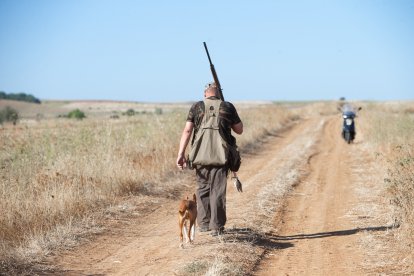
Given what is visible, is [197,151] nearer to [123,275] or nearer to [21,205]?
[123,275]

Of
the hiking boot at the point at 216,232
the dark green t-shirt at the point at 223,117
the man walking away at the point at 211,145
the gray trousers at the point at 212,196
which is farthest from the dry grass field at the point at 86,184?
the dark green t-shirt at the point at 223,117

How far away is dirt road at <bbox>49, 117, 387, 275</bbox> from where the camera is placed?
7117 millimetres

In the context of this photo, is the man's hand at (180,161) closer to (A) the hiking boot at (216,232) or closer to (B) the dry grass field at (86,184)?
(A) the hiking boot at (216,232)

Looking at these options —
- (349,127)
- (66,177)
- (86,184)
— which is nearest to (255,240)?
(86,184)

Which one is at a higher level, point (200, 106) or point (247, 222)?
point (200, 106)

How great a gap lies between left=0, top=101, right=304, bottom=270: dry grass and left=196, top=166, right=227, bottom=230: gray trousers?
196cm

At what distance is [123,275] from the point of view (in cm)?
686

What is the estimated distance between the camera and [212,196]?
8203mm

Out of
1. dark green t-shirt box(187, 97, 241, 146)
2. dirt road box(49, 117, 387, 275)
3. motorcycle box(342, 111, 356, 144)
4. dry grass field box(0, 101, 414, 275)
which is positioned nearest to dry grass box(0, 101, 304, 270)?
dry grass field box(0, 101, 414, 275)

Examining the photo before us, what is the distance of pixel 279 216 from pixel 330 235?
1513 mm

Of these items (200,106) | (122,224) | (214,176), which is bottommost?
(122,224)

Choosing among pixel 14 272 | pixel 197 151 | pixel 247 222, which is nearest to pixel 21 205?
pixel 14 272

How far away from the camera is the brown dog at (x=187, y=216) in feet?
25.4

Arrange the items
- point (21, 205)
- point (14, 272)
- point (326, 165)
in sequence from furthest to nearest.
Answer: point (326, 165) → point (21, 205) → point (14, 272)
